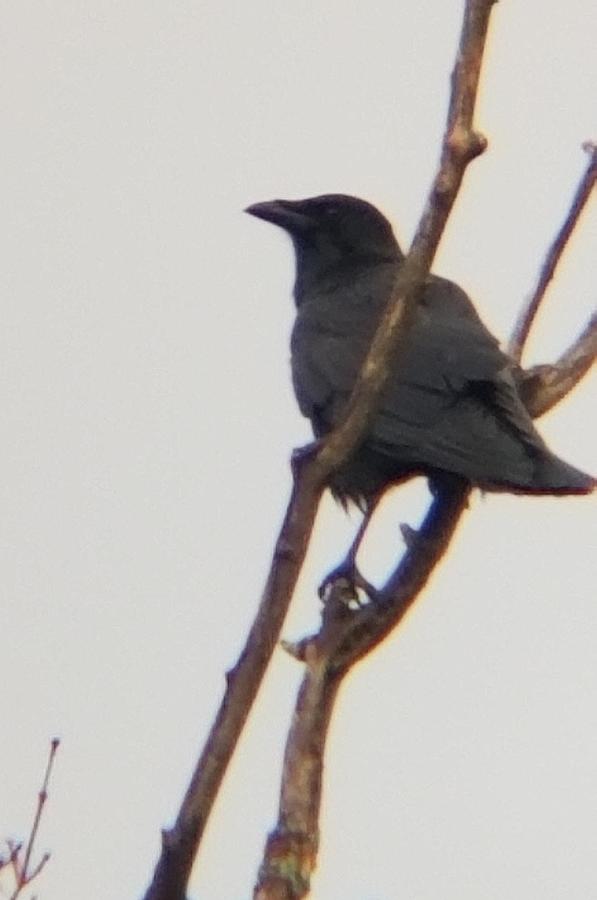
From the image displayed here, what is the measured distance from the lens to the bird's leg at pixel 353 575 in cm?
477

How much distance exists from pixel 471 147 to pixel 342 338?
3.62m

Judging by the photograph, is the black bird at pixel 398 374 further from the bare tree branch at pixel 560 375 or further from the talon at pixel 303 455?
the talon at pixel 303 455

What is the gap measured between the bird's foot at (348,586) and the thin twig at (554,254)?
899 mm

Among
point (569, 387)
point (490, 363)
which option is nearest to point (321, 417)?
point (490, 363)

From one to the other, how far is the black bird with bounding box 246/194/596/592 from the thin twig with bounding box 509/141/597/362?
0.39 ft

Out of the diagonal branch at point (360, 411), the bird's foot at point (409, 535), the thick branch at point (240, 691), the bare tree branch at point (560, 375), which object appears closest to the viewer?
the thick branch at point (240, 691)

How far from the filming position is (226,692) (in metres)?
2.94

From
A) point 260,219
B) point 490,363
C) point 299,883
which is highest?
point 260,219

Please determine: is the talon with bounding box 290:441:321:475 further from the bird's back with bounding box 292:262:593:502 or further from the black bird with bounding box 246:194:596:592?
the bird's back with bounding box 292:262:593:502

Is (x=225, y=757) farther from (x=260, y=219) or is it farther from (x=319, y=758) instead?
(x=260, y=219)

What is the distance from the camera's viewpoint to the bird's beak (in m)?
7.59

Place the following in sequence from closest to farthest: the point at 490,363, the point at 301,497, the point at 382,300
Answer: the point at 301,497 < the point at 490,363 < the point at 382,300

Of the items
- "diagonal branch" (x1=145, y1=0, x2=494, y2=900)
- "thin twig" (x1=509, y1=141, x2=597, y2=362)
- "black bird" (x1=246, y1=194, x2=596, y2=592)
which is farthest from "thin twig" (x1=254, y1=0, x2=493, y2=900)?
"thin twig" (x1=509, y1=141, x2=597, y2=362)

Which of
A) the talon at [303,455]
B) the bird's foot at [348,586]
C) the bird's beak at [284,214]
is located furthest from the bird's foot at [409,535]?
the bird's beak at [284,214]
